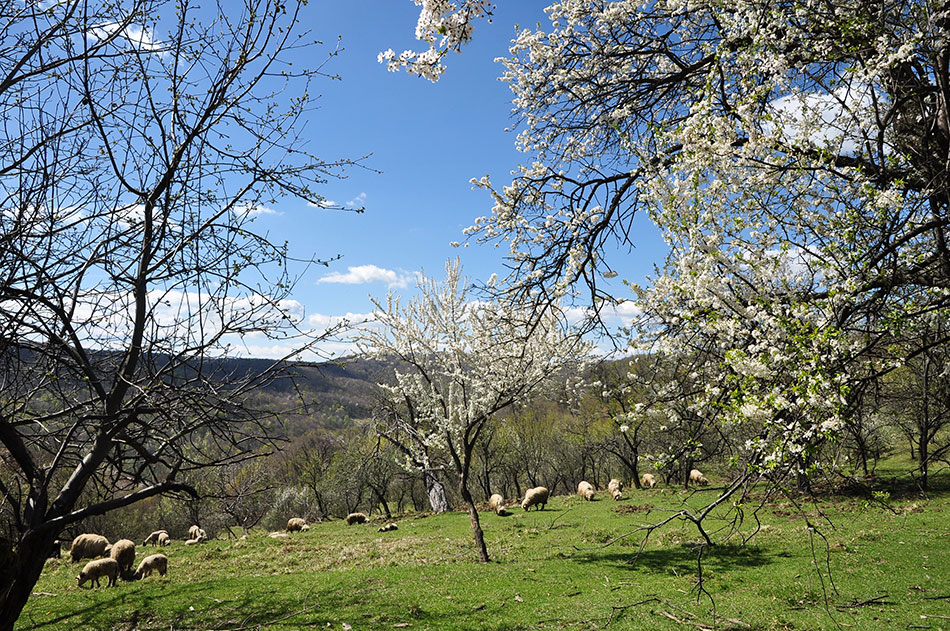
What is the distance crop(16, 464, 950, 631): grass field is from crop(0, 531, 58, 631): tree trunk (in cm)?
230

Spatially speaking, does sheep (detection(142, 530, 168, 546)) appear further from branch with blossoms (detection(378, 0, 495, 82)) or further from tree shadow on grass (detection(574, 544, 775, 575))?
branch with blossoms (detection(378, 0, 495, 82))

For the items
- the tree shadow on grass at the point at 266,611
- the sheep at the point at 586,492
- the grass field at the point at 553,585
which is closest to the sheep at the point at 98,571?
the grass field at the point at 553,585

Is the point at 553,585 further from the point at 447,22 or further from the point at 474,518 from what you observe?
the point at 447,22

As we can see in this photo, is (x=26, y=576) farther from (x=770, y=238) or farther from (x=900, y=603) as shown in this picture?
(x=900, y=603)

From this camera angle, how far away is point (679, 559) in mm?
13188

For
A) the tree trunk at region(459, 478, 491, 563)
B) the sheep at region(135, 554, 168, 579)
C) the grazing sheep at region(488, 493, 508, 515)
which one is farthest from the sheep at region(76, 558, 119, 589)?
the grazing sheep at region(488, 493, 508, 515)

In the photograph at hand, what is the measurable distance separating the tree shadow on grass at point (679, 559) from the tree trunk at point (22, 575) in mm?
11099

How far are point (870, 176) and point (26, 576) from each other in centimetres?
739

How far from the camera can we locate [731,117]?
5.01 metres

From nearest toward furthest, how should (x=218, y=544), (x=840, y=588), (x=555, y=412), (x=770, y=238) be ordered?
1. (x=770, y=238)
2. (x=840, y=588)
3. (x=218, y=544)
4. (x=555, y=412)

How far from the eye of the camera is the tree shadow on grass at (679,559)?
487 inches

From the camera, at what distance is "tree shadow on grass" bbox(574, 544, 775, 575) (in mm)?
12373

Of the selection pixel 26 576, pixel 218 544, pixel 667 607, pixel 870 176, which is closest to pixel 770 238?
pixel 870 176

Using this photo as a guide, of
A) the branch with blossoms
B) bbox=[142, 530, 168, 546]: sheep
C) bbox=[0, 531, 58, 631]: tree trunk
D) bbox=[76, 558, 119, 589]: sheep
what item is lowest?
bbox=[142, 530, 168, 546]: sheep
